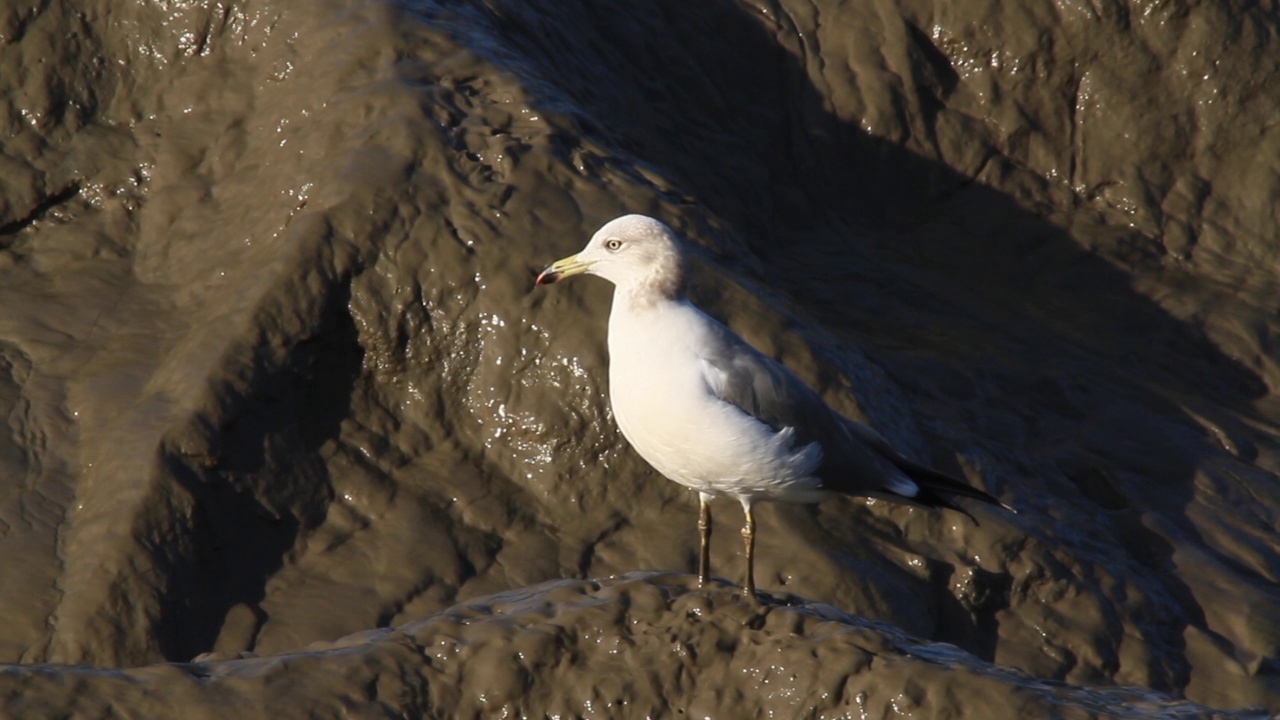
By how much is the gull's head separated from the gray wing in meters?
0.22

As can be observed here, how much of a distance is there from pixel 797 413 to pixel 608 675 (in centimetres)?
121

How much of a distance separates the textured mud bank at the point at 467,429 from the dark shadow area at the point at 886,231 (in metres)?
0.05

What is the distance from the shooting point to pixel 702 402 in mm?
5156

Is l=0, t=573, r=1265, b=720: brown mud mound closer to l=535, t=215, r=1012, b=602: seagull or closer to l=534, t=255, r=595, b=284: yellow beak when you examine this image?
l=535, t=215, r=1012, b=602: seagull

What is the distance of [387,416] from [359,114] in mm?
1558

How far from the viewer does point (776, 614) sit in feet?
16.8

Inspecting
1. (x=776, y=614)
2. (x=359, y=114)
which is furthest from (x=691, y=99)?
(x=776, y=614)

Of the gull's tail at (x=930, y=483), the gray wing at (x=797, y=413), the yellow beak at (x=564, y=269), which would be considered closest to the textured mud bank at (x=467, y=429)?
the gray wing at (x=797, y=413)

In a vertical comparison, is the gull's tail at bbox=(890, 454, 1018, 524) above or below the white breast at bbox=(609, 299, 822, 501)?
below

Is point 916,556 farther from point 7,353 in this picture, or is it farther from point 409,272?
point 7,353

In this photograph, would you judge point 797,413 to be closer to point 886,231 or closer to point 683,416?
point 683,416

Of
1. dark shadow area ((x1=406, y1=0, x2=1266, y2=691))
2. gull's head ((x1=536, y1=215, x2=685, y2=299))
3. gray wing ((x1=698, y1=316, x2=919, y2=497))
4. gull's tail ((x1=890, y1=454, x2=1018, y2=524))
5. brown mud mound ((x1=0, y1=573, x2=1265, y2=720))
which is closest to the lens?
brown mud mound ((x1=0, y1=573, x2=1265, y2=720))

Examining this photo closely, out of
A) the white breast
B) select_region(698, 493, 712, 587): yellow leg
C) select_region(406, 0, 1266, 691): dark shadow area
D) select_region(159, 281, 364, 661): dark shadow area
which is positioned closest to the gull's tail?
the white breast

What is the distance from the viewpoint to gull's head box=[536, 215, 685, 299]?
5.39 m
